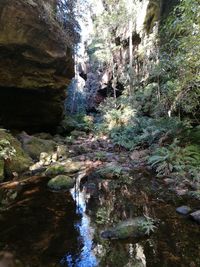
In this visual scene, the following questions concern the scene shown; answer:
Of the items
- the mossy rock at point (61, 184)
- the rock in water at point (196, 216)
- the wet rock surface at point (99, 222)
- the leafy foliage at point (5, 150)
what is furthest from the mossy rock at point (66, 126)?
the rock in water at point (196, 216)

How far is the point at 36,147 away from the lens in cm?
1087

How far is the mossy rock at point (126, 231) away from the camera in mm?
4184

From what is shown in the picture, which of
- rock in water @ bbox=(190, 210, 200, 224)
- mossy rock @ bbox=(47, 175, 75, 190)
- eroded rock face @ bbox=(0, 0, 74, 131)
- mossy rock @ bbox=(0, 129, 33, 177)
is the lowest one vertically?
rock in water @ bbox=(190, 210, 200, 224)

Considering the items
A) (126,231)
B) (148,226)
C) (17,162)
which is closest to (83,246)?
(126,231)

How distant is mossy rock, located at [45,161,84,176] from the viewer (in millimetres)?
8305

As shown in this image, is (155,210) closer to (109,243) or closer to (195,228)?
(195,228)

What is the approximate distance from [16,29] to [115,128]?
26.1 feet

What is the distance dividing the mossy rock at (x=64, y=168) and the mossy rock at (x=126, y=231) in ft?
13.8

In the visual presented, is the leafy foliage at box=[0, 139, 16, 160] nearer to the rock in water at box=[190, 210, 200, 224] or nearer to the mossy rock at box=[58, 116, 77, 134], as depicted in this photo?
the rock in water at box=[190, 210, 200, 224]

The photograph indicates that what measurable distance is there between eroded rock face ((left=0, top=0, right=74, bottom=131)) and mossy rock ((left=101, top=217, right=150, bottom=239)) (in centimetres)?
721

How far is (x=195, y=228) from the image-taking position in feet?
14.5

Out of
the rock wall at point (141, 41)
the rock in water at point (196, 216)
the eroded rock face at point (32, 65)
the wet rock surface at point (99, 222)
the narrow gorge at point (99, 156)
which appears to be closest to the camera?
the wet rock surface at point (99, 222)

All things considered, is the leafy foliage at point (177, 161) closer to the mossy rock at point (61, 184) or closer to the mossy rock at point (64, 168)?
the mossy rock at point (64, 168)

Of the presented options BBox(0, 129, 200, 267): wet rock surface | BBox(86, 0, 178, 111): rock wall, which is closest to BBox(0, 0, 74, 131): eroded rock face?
BBox(0, 129, 200, 267): wet rock surface
